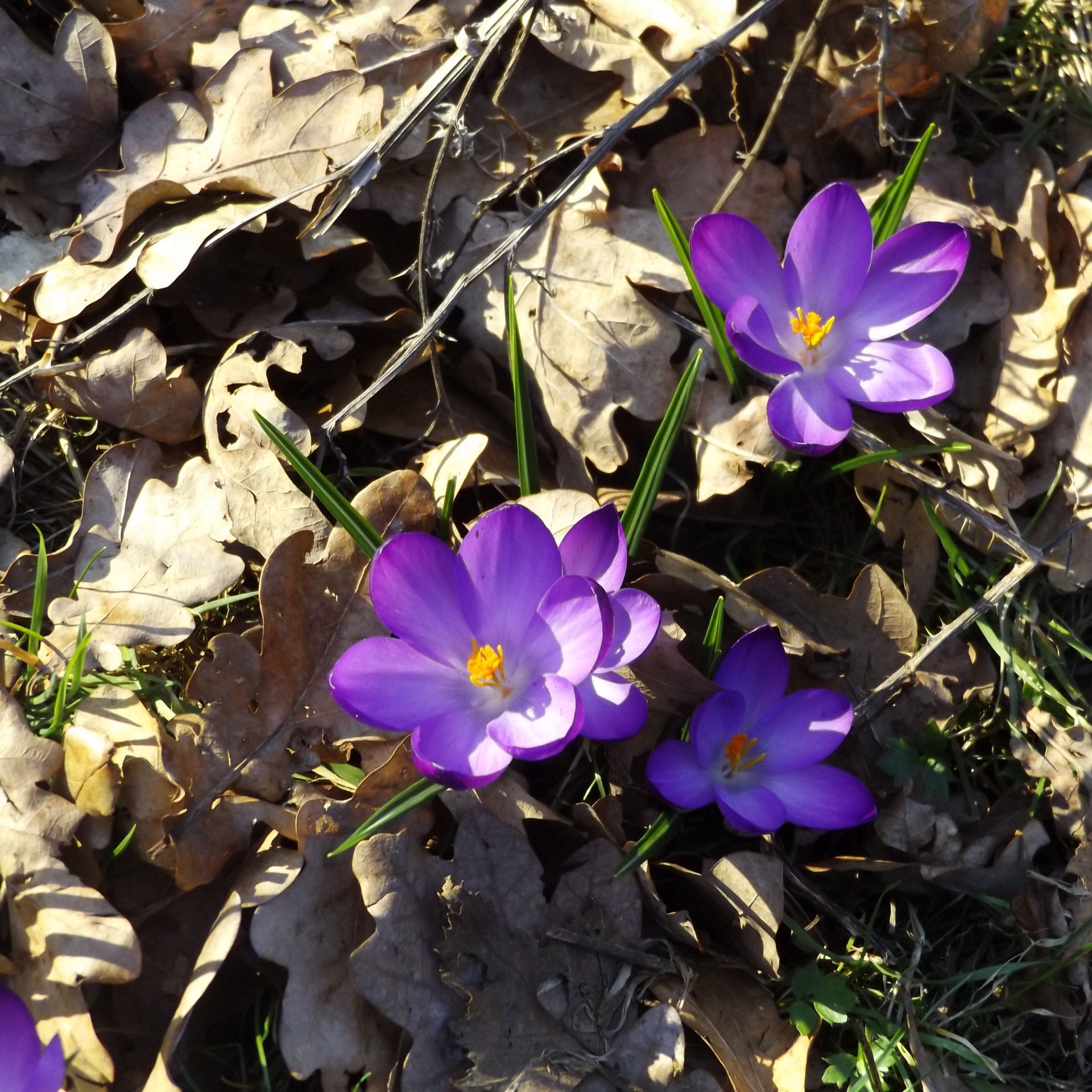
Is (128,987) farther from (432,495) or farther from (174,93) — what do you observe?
(174,93)

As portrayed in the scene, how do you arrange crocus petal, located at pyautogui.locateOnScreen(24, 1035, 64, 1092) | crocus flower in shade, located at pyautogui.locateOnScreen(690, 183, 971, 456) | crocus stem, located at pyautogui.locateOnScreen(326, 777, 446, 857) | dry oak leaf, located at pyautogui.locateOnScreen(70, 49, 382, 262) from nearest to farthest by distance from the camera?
crocus petal, located at pyautogui.locateOnScreen(24, 1035, 64, 1092)
crocus stem, located at pyautogui.locateOnScreen(326, 777, 446, 857)
crocus flower in shade, located at pyautogui.locateOnScreen(690, 183, 971, 456)
dry oak leaf, located at pyautogui.locateOnScreen(70, 49, 382, 262)

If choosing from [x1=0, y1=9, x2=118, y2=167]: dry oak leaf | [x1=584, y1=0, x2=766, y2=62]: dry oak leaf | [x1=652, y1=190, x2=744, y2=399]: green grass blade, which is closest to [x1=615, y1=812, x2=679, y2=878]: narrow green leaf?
[x1=652, y1=190, x2=744, y2=399]: green grass blade

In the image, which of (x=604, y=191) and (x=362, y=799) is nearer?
(x=362, y=799)

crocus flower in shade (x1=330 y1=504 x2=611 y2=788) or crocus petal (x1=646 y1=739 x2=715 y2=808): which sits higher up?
crocus flower in shade (x1=330 y1=504 x2=611 y2=788)

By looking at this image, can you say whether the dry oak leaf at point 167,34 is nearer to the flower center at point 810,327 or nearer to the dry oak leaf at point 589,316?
the dry oak leaf at point 589,316

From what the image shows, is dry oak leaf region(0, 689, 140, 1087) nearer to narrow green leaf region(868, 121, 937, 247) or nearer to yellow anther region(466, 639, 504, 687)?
yellow anther region(466, 639, 504, 687)

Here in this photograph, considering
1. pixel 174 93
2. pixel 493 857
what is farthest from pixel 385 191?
pixel 493 857

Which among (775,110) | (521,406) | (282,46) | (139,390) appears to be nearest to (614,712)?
(521,406)

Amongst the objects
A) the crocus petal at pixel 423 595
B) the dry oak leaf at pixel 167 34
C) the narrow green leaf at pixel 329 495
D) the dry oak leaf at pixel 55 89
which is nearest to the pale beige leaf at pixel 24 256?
the dry oak leaf at pixel 55 89
